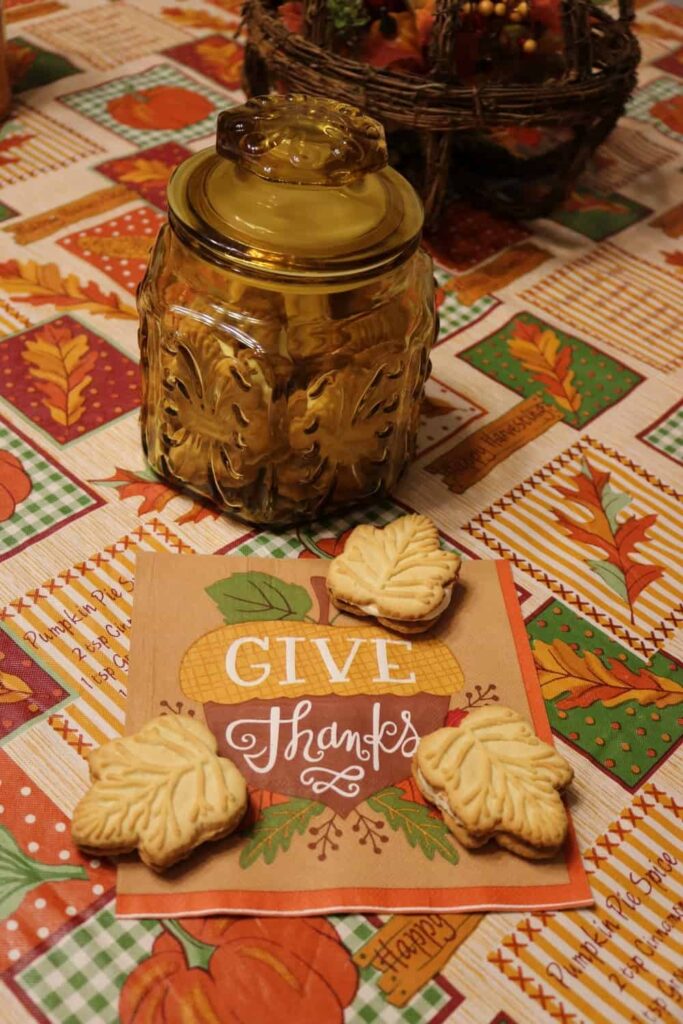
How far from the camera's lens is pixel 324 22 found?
0.86 m

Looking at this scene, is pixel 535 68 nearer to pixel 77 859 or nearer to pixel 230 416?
pixel 230 416

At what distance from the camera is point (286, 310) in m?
0.59

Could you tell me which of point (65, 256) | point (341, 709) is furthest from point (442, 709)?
point (65, 256)

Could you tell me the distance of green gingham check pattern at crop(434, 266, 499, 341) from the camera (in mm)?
893

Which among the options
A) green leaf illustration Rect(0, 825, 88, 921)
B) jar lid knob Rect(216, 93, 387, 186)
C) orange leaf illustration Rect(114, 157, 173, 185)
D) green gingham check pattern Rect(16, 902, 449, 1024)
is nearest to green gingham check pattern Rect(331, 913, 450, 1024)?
green gingham check pattern Rect(16, 902, 449, 1024)

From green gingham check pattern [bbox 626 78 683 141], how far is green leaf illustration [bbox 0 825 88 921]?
106 cm

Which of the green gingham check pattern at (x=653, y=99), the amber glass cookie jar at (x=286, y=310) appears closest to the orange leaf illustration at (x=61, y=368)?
the amber glass cookie jar at (x=286, y=310)

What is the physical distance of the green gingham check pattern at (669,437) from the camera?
2.66 feet

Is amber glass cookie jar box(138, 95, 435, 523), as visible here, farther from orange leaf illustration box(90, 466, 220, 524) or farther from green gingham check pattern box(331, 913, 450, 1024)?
green gingham check pattern box(331, 913, 450, 1024)

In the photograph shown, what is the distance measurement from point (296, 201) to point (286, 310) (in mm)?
61

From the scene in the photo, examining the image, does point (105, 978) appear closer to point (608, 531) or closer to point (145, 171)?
point (608, 531)

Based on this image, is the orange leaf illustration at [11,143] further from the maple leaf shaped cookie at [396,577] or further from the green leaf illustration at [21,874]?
the green leaf illustration at [21,874]

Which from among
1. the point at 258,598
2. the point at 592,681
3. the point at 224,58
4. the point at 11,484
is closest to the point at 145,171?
the point at 224,58

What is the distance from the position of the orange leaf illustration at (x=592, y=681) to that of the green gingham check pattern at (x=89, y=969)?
0.28 m
